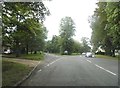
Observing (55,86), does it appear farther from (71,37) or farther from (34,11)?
(71,37)

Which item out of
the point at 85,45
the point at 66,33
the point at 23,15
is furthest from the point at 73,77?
the point at 85,45

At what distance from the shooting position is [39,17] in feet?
70.5

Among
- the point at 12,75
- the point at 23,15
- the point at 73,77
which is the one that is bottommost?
the point at 73,77

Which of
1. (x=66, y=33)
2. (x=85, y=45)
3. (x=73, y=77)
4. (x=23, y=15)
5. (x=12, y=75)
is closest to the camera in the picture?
(x=73, y=77)

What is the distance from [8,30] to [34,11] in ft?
31.1

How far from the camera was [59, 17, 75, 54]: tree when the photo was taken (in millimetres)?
109425

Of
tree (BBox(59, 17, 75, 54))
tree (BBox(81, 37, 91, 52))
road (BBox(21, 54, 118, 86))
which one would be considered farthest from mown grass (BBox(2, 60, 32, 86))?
tree (BBox(81, 37, 91, 52))

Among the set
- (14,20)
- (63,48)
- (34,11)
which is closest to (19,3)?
(34,11)

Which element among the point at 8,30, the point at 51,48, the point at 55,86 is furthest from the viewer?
the point at 51,48

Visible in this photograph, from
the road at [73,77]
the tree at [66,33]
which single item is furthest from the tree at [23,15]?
the tree at [66,33]

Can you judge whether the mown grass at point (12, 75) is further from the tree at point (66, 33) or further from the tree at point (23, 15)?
the tree at point (66, 33)

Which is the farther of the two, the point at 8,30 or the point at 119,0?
the point at 119,0

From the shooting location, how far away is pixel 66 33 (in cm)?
11194

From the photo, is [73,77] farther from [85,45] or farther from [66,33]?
[85,45]
